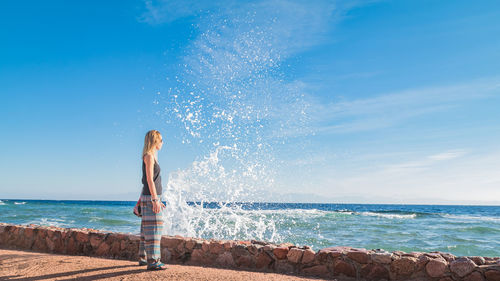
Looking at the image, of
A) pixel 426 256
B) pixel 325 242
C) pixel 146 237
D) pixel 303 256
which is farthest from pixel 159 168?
pixel 325 242

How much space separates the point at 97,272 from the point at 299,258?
2.75m

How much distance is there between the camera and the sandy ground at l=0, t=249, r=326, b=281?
4617 mm

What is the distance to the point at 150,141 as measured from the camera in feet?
15.8

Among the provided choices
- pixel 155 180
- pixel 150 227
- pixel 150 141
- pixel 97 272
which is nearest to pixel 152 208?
pixel 150 227

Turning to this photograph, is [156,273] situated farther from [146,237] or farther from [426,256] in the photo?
[426,256]

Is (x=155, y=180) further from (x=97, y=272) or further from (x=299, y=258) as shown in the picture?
(x=299, y=258)

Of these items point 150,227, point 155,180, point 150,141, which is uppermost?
point 150,141

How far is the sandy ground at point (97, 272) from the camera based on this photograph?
4617 millimetres

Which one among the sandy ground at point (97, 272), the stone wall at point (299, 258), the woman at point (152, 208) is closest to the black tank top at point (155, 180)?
the woman at point (152, 208)

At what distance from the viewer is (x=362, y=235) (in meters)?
13.0

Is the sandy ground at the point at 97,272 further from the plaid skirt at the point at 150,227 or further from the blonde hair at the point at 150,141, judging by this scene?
the blonde hair at the point at 150,141

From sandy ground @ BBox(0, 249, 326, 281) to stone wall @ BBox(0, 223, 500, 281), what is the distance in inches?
16.5

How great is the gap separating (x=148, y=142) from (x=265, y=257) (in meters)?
2.39

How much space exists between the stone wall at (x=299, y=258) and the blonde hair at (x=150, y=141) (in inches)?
75.3
